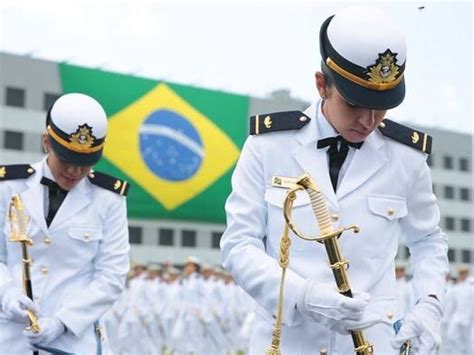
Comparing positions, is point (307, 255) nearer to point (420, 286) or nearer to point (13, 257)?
point (420, 286)

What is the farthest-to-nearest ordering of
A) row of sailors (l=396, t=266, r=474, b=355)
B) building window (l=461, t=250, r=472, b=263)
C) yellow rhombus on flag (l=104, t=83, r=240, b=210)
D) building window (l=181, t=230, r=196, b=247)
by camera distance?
building window (l=461, t=250, r=472, b=263), building window (l=181, t=230, r=196, b=247), yellow rhombus on flag (l=104, t=83, r=240, b=210), row of sailors (l=396, t=266, r=474, b=355)

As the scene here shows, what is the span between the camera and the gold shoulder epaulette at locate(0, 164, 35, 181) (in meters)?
5.89

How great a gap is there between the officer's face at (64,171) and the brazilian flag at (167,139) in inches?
820

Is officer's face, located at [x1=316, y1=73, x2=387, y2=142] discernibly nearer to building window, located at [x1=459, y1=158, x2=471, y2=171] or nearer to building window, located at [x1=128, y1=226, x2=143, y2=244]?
building window, located at [x1=128, y1=226, x2=143, y2=244]

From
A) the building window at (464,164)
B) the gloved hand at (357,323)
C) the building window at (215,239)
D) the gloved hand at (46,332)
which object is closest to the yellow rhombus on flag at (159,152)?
the building window at (215,239)

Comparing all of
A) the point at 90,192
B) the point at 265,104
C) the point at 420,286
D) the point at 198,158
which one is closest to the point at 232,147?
the point at 198,158

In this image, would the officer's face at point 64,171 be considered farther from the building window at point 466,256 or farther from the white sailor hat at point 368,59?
the building window at point 466,256

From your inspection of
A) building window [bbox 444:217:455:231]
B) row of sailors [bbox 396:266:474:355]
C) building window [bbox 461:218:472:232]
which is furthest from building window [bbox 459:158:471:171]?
row of sailors [bbox 396:266:474:355]

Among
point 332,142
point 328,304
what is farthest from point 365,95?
point 328,304

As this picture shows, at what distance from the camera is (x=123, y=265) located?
19.6ft

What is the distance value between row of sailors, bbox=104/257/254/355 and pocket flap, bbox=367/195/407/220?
17.0 m

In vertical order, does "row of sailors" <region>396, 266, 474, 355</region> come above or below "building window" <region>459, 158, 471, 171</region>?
above

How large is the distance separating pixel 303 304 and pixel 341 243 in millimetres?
358

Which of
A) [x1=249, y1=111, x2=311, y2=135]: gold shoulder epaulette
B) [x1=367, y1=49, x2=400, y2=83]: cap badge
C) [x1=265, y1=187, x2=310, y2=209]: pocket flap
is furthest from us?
[x1=249, y1=111, x2=311, y2=135]: gold shoulder epaulette
